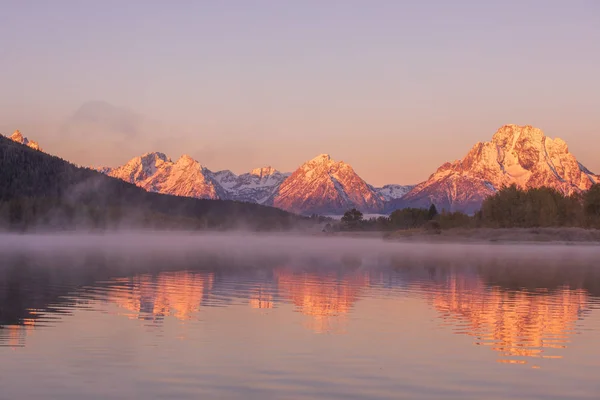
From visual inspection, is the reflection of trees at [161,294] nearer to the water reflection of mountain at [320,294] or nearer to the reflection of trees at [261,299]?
the water reflection of mountain at [320,294]

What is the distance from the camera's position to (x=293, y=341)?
1346 inches

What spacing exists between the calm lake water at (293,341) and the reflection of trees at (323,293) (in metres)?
0.20

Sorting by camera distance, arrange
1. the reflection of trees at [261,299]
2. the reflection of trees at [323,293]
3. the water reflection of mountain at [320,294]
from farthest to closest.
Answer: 1. the reflection of trees at [261,299]
2. the reflection of trees at [323,293]
3. the water reflection of mountain at [320,294]

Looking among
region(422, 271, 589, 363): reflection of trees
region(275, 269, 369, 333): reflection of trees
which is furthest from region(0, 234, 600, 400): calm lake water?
region(275, 269, 369, 333): reflection of trees

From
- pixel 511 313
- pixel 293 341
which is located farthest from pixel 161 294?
pixel 511 313

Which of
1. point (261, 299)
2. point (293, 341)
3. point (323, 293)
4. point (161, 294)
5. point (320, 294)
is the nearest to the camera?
point (293, 341)

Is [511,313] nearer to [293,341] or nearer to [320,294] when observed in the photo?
[320,294]

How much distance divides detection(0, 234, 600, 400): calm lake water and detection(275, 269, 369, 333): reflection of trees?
0.20 meters

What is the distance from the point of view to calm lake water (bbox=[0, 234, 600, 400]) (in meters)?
25.7

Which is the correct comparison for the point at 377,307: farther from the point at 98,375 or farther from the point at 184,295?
the point at 98,375

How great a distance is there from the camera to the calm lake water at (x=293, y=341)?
25.7 metres

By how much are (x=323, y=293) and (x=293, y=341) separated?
21.5m

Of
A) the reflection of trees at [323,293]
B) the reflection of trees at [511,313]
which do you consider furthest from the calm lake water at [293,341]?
→ the reflection of trees at [323,293]

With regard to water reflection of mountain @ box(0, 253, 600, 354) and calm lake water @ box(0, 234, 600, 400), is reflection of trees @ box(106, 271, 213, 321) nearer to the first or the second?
water reflection of mountain @ box(0, 253, 600, 354)
